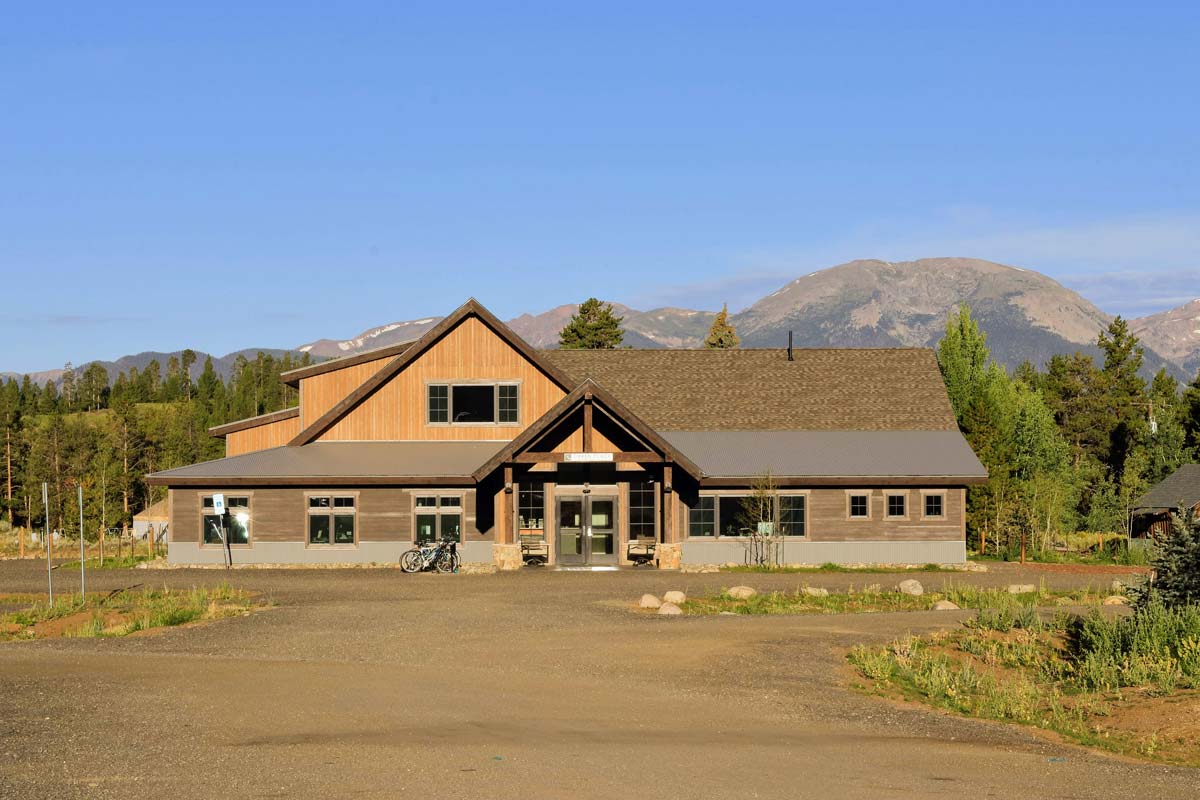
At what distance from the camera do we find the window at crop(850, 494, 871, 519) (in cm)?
3647

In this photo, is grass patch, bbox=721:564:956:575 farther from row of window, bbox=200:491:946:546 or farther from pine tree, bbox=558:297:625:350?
pine tree, bbox=558:297:625:350

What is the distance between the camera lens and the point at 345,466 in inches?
1417

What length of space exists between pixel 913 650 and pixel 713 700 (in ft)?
14.6

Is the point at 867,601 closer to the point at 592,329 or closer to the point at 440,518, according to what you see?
the point at 440,518

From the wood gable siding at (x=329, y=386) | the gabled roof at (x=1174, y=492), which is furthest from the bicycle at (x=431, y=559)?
the gabled roof at (x=1174, y=492)

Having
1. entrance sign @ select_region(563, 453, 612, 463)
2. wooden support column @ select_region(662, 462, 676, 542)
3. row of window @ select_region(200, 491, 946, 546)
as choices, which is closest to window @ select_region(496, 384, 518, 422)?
row of window @ select_region(200, 491, 946, 546)

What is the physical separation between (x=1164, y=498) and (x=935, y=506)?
22616 millimetres

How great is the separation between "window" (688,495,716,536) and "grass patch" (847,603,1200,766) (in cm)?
1483

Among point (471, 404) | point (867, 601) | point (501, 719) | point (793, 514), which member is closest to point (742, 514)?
point (793, 514)

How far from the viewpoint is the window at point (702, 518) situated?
36406 millimetres

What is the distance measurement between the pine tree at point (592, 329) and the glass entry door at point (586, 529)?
43.6 meters

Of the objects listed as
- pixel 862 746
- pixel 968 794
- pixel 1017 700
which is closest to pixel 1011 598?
pixel 1017 700

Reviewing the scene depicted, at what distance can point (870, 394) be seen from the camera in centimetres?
4184

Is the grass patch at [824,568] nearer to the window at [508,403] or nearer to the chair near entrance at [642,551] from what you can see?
the chair near entrance at [642,551]
